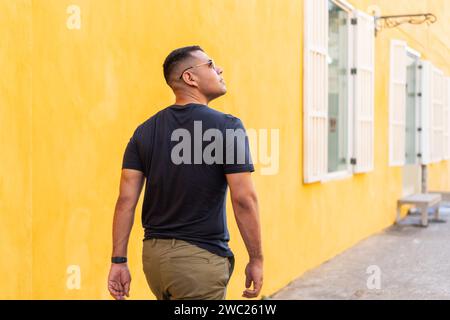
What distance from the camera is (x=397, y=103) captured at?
9117 mm

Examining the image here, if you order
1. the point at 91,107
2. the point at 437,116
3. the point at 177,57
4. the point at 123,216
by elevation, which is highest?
the point at 437,116

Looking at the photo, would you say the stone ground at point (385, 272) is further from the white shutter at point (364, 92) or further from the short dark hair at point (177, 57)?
the short dark hair at point (177, 57)

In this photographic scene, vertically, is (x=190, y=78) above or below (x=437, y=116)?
below

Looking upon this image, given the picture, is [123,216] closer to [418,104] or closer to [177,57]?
[177,57]

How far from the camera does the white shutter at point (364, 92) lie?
7453mm

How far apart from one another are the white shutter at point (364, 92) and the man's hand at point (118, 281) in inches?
208

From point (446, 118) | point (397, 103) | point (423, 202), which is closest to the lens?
point (423, 202)

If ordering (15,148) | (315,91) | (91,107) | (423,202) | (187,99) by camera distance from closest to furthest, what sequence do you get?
(187,99) → (15,148) → (91,107) → (315,91) → (423,202)

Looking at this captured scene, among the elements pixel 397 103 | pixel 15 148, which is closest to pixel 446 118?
pixel 397 103

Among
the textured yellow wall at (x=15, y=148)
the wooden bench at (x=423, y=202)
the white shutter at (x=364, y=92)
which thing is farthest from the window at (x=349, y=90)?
the textured yellow wall at (x=15, y=148)

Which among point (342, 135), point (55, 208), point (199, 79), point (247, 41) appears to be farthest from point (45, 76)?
point (342, 135)

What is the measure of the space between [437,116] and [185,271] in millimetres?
9861
